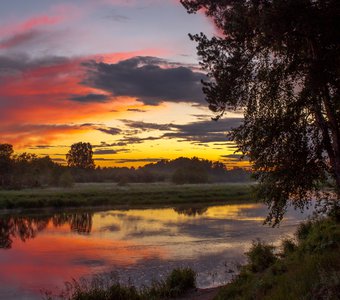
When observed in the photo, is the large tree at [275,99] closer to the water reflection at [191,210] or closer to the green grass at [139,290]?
the green grass at [139,290]

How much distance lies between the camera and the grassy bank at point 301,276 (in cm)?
1004

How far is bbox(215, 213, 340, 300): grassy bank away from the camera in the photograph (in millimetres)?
10040

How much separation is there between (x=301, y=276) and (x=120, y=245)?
20351mm

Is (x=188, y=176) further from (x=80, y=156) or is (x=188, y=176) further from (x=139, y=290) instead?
(x=139, y=290)

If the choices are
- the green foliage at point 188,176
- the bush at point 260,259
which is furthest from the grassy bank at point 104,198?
the green foliage at point 188,176

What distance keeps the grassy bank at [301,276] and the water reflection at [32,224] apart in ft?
69.4

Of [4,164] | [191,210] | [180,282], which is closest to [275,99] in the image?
[180,282]

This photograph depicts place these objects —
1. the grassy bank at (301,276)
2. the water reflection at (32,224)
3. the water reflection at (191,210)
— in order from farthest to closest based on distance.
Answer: the water reflection at (191,210)
the water reflection at (32,224)
the grassy bank at (301,276)

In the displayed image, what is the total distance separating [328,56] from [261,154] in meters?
4.14

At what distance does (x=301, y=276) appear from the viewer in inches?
461

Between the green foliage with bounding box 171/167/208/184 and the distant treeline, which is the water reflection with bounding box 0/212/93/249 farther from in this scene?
the green foliage with bounding box 171/167/208/184

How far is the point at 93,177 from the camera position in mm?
167500

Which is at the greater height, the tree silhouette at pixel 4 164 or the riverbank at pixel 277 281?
the tree silhouette at pixel 4 164

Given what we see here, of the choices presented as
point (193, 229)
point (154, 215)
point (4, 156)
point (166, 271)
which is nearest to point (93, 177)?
point (4, 156)
